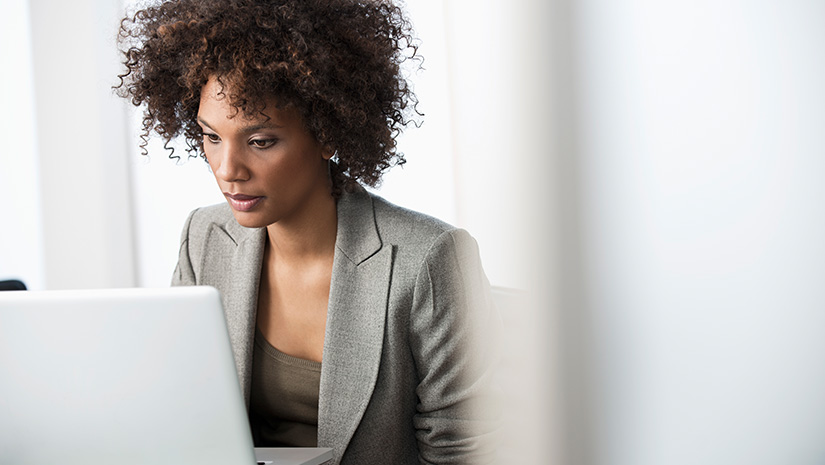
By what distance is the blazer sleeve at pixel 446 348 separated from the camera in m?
1.07

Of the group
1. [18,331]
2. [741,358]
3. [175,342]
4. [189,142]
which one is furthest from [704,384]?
[189,142]

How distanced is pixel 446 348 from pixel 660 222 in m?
A: 0.81

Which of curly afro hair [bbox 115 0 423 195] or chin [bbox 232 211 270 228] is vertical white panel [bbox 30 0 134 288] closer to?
curly afro hair [bbox 115 0 423 195]

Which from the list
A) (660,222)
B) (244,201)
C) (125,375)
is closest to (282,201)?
(244,201)

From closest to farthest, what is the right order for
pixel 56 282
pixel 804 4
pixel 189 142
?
1. pixel 804 4
2. pixel 189 142
3. pixel 56 282

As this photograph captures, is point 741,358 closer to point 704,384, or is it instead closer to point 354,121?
point 704,384

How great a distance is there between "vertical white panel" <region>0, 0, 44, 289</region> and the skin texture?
142cm

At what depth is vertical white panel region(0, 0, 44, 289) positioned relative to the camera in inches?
88.9

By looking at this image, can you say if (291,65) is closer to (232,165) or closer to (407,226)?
(232,165)

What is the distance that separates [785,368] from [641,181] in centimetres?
10

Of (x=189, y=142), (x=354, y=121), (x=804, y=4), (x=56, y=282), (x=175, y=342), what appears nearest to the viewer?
(x=804, y=4)

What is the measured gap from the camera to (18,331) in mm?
694

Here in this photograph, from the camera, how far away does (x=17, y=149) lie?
2.29 metres

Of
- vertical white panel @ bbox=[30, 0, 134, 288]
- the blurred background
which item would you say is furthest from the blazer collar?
vertical white panel @ bbox=[30, 0, 134, 288]
